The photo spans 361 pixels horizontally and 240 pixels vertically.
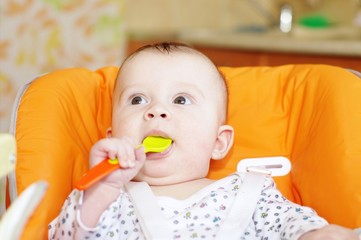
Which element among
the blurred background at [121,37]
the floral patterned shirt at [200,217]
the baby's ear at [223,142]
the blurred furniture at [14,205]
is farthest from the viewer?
the blurred background at [121,37]

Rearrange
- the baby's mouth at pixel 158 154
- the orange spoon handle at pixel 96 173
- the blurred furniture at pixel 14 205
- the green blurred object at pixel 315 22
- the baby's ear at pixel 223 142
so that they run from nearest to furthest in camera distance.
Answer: the blurred furniture at pixel 14 205, the orange spoon handle at pixel 96 173, the baby's mouth at pixel 158 154, the baby's ear at pixel 223 142, the green blurred object at pixel 315 22

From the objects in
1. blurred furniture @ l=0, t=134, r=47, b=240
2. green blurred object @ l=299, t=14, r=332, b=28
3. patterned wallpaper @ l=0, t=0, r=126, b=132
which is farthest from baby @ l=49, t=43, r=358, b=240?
green blurred object @ l=299, t=14, r=332, b=28

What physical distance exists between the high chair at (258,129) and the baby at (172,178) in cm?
10

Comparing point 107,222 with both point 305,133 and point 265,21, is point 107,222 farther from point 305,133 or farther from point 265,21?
point 265,21

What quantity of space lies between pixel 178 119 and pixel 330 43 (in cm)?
111

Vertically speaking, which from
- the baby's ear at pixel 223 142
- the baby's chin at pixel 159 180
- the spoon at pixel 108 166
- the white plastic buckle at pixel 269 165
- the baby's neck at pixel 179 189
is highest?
the spoon at pixel 108 166

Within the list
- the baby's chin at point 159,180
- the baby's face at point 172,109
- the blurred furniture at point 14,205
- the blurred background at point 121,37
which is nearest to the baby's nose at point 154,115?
the baby's face at point 172,109

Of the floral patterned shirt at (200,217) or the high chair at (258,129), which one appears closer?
the floral patterned shirt at (200,217)

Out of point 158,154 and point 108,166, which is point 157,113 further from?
point 108,166

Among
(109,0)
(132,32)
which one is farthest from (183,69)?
(132,32)

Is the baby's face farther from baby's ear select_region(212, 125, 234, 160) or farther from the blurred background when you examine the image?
the blurred background

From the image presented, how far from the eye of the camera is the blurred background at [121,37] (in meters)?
2.42

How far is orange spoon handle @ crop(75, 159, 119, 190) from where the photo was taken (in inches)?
37.3

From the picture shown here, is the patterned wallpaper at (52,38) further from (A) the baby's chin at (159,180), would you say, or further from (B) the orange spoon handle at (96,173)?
(B) the orange spoon handle at (96,173)
